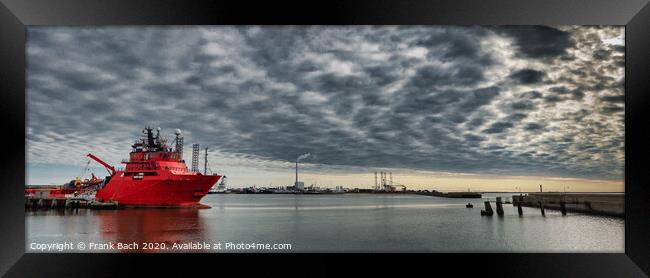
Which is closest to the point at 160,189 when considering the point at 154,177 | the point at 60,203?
the point at 154,177

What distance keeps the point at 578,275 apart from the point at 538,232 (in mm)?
11431

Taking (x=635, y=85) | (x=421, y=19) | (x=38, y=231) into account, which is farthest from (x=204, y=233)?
(x=635, y=85)

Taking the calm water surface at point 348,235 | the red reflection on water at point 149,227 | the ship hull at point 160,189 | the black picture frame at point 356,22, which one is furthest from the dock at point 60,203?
the black picture frame at point 356,22

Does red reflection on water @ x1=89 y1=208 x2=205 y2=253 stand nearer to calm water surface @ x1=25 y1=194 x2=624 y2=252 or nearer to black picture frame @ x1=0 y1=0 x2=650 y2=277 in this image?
calm water surface @ x1=25 y1=194 x2=624 y2=252

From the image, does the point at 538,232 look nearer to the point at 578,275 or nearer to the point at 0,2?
the point at 578,275

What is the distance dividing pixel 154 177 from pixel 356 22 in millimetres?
15061

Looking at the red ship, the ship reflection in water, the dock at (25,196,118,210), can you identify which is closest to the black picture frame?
the ship reflection in water

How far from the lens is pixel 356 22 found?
17.1 ft

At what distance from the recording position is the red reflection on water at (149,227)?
38.3 ft

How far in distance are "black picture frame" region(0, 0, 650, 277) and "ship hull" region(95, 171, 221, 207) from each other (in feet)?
42.1

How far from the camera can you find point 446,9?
201 inches

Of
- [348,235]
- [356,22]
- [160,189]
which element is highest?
[356,22]

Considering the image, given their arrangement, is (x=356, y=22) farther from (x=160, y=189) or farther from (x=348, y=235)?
(x=160, y=189)

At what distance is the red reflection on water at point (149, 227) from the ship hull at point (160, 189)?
1.76 ft
